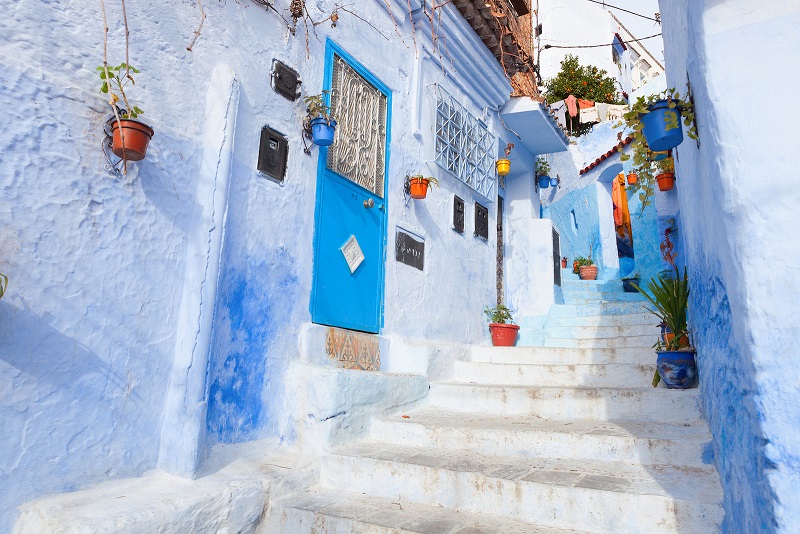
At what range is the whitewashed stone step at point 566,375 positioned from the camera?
446 centimetres

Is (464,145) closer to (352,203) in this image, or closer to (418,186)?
(418,186)

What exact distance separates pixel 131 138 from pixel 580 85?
16.3 meters

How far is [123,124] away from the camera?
2824 millimetres

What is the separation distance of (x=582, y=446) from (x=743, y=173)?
201 centimetres

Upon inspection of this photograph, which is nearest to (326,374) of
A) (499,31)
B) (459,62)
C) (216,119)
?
(216,119)

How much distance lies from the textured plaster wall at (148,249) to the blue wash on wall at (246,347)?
12 mm

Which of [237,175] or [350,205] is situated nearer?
[237,175]

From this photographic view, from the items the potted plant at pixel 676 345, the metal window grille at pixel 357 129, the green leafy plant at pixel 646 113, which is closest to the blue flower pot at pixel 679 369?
the potted plant at pixel 676 345

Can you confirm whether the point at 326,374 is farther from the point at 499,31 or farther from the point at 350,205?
the point at 499,31

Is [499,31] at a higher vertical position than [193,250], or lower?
higher

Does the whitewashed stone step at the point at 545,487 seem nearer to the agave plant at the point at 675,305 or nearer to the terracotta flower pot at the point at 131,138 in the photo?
the agave plant at the point at 675,305

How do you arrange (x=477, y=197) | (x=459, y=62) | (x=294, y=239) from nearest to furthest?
(x=294, y=239)
(x=459, y=62)
(x=477, y=197)

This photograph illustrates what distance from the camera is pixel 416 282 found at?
579 centimetres

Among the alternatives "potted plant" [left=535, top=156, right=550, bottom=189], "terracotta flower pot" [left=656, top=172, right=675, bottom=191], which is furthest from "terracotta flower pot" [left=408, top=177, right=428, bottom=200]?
"potted plant" [left=535, top=156, right=550, bottom=189]
